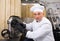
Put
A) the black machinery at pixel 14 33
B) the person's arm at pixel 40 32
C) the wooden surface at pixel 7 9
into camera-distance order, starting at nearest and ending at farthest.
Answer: the person's arm at pixel 40 32
the black machinery at pixel 14 33
the wooden surface at pixel 7 9

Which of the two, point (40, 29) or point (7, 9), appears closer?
point (40, 29)

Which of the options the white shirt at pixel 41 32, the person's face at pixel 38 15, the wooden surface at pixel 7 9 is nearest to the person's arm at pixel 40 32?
the white shirt at pixel 41 32

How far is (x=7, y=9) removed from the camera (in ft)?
11.3

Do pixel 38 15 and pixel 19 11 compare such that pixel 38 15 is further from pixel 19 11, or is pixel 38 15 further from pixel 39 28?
pixel 19 11

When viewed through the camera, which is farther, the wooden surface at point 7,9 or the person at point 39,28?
the wooden surface at point 7,9

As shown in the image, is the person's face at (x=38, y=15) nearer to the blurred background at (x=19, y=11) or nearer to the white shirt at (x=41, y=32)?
the white shirt at (x=41, y=32)

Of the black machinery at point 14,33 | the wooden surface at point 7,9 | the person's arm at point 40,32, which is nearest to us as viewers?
the person's arm at point 40,32

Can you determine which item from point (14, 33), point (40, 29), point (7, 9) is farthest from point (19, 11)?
point (40, 29)

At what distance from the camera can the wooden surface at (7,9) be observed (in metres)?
3.41

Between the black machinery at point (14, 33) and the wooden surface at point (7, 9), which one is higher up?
the wooden surface at point (7, 9)

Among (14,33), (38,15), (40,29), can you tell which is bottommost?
(14,33)

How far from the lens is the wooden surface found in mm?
3413

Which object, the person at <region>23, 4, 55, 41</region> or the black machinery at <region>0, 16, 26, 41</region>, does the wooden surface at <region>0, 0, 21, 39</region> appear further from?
the person at <region>23, 4, 55, 41</region>

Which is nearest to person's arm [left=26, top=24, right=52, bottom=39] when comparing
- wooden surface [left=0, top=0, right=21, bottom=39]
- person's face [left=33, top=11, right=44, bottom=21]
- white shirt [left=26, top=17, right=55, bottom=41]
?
white shirt [left=26, top=17, right=55, bottom=41]
